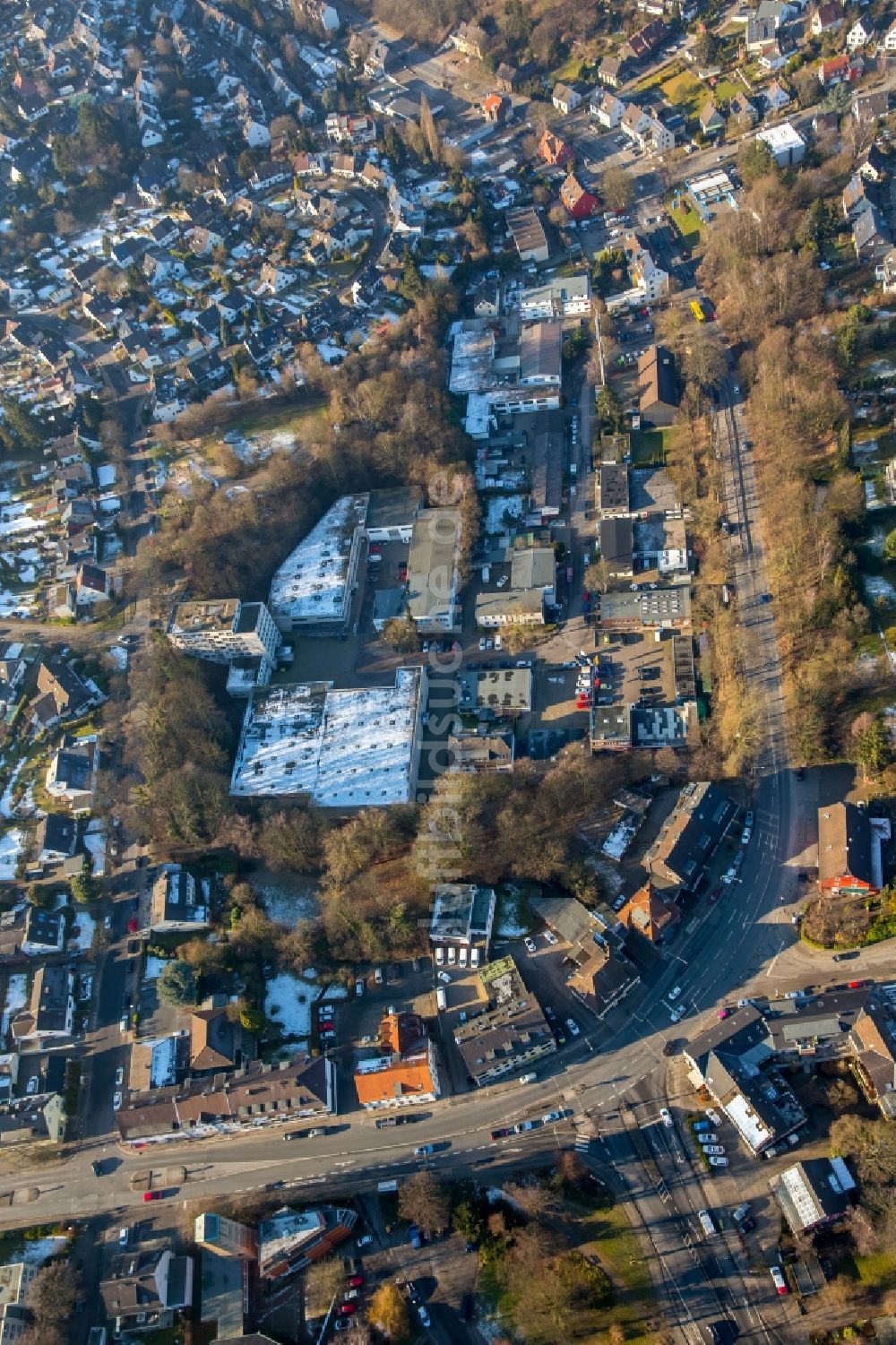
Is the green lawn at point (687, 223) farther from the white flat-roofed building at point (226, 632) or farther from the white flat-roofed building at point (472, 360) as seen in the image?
the white flat-roofed building at point (226, 632)

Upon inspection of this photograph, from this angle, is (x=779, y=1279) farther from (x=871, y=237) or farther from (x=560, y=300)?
(x=871, y=237)

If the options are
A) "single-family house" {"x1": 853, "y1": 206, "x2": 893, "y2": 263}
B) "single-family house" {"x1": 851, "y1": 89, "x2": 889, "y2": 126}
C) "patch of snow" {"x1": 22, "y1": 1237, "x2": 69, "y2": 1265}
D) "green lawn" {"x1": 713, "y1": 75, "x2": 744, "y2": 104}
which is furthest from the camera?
"green lawn" {"x1": 713, "y1": 75, "x2": 744, "y2": 104}

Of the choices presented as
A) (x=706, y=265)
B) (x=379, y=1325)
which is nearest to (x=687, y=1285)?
(x=379, y=1325)

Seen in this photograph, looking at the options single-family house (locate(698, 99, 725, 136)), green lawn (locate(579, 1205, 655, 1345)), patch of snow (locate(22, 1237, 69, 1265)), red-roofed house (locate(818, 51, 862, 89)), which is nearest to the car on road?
green lawn (locate(579, 1205, 655, 1345))

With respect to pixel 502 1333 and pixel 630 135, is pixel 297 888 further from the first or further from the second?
pixel 630 135

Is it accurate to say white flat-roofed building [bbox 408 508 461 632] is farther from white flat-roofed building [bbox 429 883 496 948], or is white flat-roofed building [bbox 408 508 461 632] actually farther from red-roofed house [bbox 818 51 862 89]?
red-roofed house [bbox 818 51 862 89]

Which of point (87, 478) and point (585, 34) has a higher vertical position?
point (585, 34)
